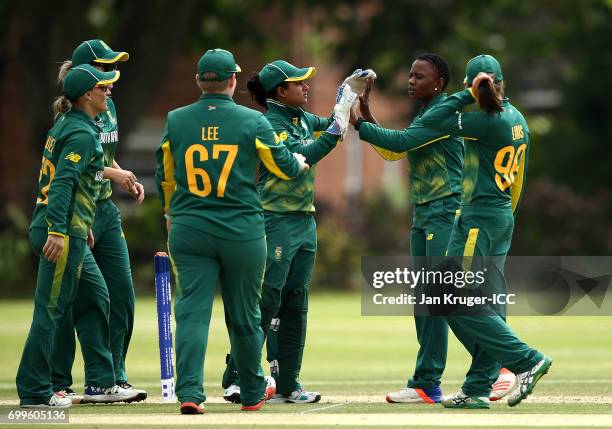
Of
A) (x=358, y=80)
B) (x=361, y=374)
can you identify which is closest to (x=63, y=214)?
(x=358, y=80)

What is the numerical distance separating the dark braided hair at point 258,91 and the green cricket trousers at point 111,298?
135 cm

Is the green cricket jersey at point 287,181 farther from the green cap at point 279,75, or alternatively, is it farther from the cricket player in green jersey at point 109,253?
the cricket player in green jersey at point 109,253

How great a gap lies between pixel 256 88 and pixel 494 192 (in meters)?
1.99

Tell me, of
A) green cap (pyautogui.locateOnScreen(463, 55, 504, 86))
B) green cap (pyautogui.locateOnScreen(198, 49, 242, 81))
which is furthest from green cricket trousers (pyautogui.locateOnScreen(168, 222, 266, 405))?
green cap (pyautogui.locateOnScreen(463, 55, 504, 86))

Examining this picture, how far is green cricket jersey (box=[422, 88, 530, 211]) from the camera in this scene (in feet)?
32.6

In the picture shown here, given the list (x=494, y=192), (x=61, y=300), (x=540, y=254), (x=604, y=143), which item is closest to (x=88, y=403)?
(x=61, y=300)

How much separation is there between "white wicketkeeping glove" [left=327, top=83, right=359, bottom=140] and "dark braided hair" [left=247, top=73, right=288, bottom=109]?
2.06 ft

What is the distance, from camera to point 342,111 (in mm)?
10023

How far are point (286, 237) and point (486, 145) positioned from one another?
Answer: 1.61m

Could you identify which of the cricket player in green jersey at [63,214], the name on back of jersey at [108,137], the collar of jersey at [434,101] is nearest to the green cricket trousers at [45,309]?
the cricket player in green jersey at [63,214]

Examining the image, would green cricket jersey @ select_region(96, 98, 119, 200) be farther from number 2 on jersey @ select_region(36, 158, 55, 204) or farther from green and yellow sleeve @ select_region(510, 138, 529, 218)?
green and yellow sleeve @ select_region(510, 138, 529, 218)

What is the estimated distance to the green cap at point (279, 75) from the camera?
1057 centimetres

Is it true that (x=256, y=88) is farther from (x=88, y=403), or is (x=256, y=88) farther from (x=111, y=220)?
(x=88, y=403)

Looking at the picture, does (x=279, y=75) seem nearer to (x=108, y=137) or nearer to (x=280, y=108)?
(x=280, y=108)
